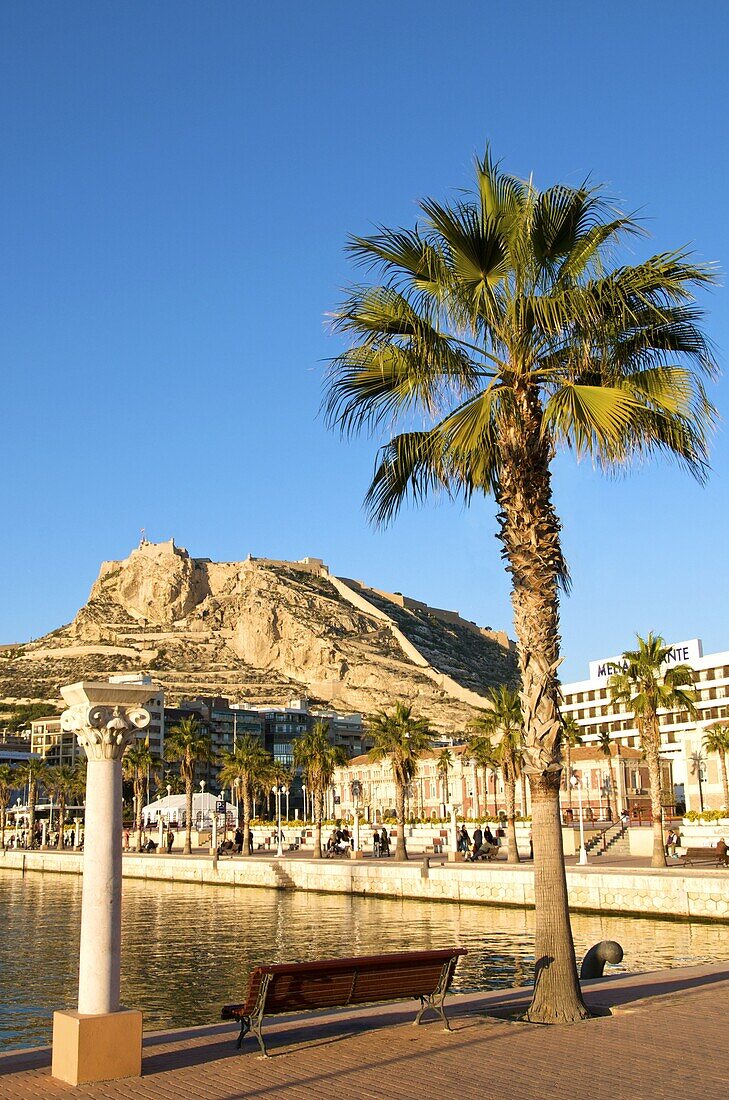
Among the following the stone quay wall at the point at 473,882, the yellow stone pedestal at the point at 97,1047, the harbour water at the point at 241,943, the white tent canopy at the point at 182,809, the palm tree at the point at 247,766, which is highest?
the palm tree at the point at 247,766

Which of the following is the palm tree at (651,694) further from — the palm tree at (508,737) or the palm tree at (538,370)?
the palm tree at (538,370)

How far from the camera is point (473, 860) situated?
153ft

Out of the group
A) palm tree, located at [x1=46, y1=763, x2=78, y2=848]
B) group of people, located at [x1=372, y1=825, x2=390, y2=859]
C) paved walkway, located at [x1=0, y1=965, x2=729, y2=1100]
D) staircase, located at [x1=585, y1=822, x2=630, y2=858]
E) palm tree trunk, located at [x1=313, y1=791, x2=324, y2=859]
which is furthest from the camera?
palm tree, located at [x1=46, y1=763, x2=78, y2=848]

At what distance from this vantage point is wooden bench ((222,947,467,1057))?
9.66 meters

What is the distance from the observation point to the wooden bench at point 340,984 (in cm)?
966

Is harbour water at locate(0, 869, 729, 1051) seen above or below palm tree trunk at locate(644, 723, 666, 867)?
below

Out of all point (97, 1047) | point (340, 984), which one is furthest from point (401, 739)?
point (97, 1047)

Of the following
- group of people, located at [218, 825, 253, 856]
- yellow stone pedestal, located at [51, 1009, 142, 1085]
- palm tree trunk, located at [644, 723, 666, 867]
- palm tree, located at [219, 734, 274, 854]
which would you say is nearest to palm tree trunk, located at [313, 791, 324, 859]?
group of people, located at [218, 825, 253, 856]

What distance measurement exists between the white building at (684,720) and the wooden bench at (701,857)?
2105 centimetres

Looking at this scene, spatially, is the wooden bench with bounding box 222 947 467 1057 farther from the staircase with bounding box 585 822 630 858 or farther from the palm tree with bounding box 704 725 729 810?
the palm tree with bounding box 704 725 729 810

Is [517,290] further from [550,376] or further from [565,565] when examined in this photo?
[565,565]

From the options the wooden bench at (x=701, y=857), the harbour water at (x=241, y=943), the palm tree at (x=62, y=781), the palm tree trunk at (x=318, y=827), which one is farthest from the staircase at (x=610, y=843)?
the palm tree at (x=62, y=781)

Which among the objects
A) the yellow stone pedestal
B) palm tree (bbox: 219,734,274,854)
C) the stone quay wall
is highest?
palm tree (bbox: 219,734,274,854)

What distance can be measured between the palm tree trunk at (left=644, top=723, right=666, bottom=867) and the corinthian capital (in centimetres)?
2930
